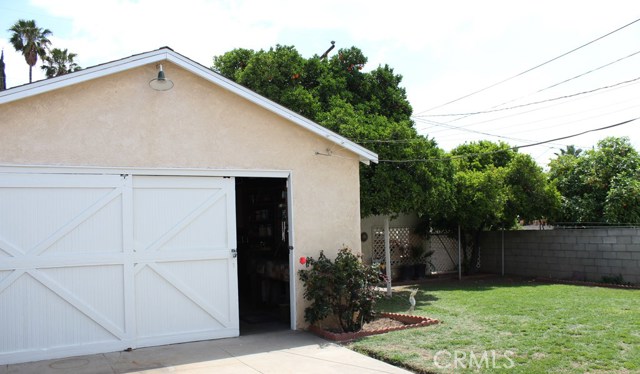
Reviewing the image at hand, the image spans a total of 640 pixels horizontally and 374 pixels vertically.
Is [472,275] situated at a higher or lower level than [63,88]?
lower

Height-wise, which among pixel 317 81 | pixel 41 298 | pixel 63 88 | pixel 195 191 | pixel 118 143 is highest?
pixel 317 81

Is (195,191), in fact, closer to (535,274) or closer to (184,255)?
(184,255)

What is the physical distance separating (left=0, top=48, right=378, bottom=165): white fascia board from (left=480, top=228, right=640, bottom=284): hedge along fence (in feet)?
27.8

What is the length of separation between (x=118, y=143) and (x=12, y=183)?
4.70 feet

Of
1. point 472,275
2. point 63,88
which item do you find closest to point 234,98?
point 63,88

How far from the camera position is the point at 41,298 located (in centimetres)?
702

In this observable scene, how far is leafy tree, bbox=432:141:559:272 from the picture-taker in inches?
617

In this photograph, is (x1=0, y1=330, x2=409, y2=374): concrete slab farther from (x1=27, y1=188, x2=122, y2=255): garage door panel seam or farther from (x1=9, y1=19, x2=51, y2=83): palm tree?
(x1=9, y1=19, x2=51, y2=83): palm tree

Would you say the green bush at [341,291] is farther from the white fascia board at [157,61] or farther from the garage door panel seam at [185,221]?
the white fascia board at [157,61]

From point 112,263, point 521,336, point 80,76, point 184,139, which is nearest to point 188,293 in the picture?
point 112,263

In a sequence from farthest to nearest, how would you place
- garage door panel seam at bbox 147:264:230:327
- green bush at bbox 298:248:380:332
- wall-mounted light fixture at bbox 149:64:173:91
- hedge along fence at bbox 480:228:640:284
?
hedge along fence at bbox 480:228:640:284
green bush at bbox 298:248:380:332
garage door panel seam at bbox 147:264:230:327
wall-mounted light fixture at bbox 149:64:173:91

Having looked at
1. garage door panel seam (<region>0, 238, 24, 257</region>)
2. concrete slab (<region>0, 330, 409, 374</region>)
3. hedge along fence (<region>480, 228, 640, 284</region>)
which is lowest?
concrete slab (<region>0, 330, 409, 374</region>)

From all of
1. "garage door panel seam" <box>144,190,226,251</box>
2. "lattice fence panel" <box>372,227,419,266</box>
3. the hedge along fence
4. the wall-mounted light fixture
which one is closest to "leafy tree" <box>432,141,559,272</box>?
the hedge along fence

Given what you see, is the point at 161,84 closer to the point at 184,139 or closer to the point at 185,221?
the point at 184,139
